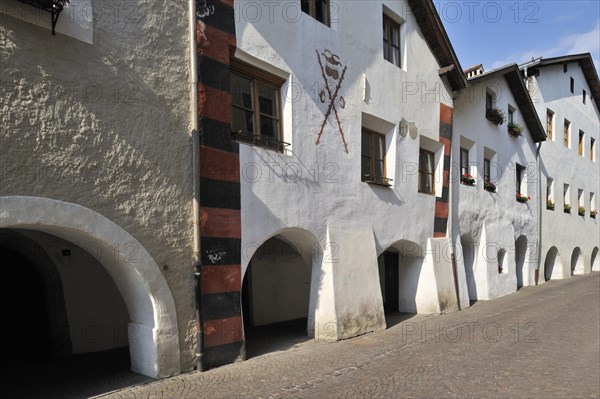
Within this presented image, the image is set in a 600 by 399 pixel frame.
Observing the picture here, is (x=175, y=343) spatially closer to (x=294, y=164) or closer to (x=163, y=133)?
(x=163, y=133)

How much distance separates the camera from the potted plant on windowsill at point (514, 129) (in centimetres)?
1697

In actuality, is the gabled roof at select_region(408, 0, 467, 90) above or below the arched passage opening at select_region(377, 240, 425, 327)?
above

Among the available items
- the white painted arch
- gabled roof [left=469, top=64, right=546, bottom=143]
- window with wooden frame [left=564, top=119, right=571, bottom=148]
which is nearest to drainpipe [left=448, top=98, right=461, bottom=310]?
gabled roof [left=469, top=64, right=546, bottom=143]

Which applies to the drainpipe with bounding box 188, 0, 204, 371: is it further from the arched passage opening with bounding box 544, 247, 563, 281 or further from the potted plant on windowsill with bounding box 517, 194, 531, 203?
the arched passage opening with bounding box 544, 247, 563, 281

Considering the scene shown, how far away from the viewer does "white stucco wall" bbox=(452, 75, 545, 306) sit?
13.9 meters

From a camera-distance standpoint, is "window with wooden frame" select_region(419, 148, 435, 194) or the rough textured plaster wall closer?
the rough textured plaster wall

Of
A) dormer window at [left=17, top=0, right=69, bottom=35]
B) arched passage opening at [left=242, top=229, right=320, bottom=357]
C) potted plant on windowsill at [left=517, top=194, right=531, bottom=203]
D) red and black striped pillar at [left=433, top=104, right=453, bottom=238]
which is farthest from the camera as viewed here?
potted plant on windowsill at [left=517, top=194, right=531, bottom=203]

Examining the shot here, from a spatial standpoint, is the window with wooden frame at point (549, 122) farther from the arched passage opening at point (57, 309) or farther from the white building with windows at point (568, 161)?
the arched passage opening at point (57, 309)

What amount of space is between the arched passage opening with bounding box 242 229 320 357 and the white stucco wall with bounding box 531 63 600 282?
1287cm

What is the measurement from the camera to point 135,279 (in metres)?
6.07

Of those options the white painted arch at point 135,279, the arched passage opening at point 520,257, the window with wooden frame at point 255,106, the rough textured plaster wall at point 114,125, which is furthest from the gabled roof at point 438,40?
the white painted arch at point 135,279

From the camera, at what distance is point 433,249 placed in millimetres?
11859

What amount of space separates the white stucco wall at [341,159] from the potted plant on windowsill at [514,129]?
6742 mm

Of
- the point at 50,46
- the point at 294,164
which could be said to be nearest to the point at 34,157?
the point at 50,46
